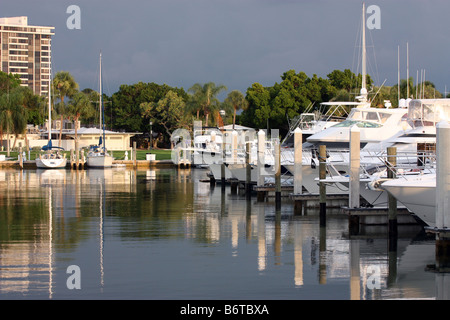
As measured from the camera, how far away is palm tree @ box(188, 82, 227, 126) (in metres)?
91.2

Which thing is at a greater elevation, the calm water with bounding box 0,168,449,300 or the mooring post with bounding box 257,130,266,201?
the mooring post with bounding box 257,130,266,201

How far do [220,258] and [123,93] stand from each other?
101m

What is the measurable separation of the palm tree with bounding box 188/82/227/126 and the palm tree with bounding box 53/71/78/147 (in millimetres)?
14797

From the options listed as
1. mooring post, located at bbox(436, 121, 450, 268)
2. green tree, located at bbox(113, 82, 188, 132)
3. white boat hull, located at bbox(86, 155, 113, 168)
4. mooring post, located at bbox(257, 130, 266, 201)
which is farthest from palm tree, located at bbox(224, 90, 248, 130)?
mooring post, located at bbox(436, 121, 450, 268)

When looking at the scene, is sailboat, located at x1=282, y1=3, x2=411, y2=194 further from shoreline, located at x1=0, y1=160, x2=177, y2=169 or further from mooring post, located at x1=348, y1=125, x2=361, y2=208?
shoreline, located at x1=0, y1=160, x2=177, y2=169

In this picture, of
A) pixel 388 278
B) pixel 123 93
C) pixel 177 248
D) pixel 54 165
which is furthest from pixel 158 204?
pixel 123 93

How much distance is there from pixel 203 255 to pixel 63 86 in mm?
75946

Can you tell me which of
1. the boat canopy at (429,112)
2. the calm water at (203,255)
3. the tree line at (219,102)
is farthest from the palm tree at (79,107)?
the boat canopy at (429,112)

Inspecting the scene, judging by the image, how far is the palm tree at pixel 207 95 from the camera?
299 feet

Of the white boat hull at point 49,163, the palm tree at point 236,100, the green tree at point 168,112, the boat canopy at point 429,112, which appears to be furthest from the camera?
the green tree at point 168,112

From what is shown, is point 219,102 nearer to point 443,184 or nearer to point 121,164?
point 121,164

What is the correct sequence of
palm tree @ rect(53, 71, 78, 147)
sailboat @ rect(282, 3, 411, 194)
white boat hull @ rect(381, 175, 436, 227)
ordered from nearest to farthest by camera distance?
white boat hull @ rect(381, 175, 436, 227)
sailboat @ rect(282, 3, 411, 194)
palm tree @ rect(53, 71, 78, 147)

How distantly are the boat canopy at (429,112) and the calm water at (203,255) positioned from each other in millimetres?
4576

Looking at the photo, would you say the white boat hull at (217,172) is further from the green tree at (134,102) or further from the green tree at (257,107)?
the green tree at (134,102)
